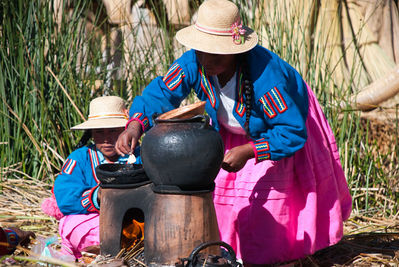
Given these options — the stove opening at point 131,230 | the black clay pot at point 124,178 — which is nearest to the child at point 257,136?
the black clay pot at point 124,178

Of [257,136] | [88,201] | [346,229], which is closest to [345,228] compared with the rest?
[346,229]

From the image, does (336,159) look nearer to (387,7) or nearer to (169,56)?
(169,56)

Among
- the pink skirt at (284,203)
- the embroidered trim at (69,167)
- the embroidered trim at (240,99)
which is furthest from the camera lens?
the embroidered trim at (69,167)

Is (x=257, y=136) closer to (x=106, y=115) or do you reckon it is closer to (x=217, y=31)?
(x=217, y=31)

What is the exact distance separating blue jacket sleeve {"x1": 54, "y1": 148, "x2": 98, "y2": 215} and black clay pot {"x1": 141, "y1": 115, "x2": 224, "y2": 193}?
882mm

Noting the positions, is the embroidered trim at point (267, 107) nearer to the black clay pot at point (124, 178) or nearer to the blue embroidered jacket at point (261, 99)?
the blue embroidered jacket at point (261, 99)

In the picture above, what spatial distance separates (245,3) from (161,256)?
2989 mm

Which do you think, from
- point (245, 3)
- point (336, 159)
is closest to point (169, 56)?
point (245, 3)

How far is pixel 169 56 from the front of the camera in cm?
528

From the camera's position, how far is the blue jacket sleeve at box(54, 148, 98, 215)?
11.9 ft

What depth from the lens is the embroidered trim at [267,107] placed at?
3.03 meters

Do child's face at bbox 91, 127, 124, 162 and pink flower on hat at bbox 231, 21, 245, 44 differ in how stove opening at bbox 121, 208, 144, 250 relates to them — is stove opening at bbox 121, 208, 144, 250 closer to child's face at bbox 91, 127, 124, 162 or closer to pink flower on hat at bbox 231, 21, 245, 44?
child's face at bbox 91, 127, 124, 162

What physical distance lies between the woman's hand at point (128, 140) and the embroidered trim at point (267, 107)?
2.22 ft

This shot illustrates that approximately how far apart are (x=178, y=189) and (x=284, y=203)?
783 millimetres
